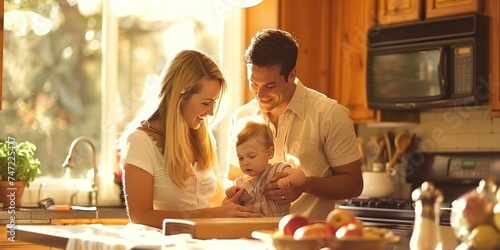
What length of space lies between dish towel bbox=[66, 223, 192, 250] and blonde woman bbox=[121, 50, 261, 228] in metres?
0.09

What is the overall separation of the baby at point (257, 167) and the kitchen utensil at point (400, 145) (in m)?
2.37

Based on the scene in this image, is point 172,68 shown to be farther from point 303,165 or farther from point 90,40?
point 90,40

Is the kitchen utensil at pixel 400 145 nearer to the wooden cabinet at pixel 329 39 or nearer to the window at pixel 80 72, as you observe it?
the wooden cabinet at pixel 329 39

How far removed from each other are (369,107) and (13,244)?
2.32m

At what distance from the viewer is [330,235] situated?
85.5 inches

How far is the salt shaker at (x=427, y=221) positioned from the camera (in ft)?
7.11

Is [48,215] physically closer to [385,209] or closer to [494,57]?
[385,209]

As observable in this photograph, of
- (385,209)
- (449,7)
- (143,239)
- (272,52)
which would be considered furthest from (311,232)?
(449,7)

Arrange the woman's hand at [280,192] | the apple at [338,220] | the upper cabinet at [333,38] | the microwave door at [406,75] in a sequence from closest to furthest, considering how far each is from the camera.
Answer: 1. the apple at [338,220]
2. the woman's hand at [280,192]
3. the microwave door at [406,75]
4. the upper cabinet at [333,38]

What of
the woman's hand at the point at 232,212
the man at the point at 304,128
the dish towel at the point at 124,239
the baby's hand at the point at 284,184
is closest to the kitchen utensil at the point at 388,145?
the man at the point at 304,128

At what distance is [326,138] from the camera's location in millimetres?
3398

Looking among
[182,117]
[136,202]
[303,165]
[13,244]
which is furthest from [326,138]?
[13,244]

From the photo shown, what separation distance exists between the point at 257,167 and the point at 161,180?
1.34 ft

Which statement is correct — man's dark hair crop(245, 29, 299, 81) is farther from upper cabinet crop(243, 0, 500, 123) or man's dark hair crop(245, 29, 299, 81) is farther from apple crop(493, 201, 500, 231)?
upper cabinet crop(243, 0, 500, 123)
